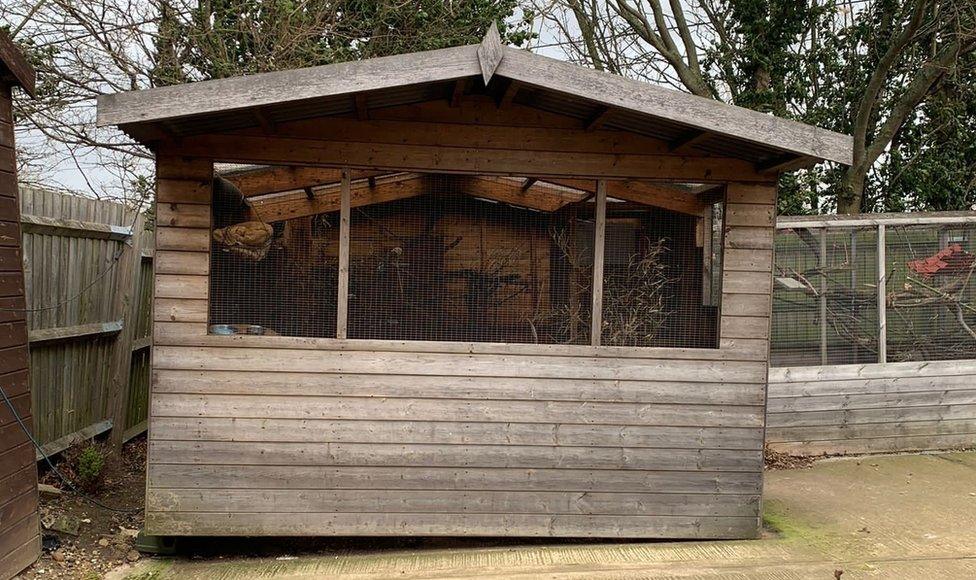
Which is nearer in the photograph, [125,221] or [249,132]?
[249,132]

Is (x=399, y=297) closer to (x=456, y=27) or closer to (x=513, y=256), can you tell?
(x=513, y=256)

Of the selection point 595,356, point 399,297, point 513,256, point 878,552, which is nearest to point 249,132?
point 399,297

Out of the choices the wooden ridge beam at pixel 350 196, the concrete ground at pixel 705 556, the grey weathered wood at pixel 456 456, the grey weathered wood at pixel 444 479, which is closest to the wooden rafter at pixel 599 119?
the wooden ridge beam at pixel 350 196

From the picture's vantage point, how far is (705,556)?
4473 millimetres

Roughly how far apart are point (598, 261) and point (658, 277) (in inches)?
14.6

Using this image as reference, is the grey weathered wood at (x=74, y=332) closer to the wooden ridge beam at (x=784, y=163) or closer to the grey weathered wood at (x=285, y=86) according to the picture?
the grey weathered wood at (x=285, y=86)

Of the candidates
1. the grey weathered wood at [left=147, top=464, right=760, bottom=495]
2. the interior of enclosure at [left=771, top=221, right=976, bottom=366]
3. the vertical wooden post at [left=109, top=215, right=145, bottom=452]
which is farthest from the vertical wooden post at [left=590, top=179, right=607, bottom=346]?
the vertical wooden post at [left=109, top=215, right=145, bottom=452]

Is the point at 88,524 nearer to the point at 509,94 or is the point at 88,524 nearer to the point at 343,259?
the point at 343,259

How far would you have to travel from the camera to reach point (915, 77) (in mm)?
9391

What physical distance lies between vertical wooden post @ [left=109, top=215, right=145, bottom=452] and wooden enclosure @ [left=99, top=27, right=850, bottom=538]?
211 cm

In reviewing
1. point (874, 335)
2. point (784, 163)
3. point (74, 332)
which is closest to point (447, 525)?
point (784, 163)

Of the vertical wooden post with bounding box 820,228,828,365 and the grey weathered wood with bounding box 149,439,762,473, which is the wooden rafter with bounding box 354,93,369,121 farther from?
the vertical wooden post with bounding box 820,228,828,365

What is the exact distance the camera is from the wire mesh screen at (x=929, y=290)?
6.86 meters

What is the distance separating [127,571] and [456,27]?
24.0ft
